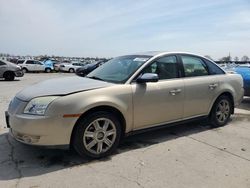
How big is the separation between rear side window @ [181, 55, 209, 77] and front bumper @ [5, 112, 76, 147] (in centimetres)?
248

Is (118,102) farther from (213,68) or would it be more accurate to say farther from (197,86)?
(213,68)

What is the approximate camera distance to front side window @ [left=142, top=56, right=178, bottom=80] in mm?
4715

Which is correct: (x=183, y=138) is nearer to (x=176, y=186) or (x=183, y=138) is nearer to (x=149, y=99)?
(x=149, y=99)

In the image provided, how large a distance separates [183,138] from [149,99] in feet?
3.74

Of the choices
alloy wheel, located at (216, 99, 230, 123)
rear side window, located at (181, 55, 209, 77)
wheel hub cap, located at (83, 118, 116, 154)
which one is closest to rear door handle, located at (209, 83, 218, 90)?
rear side window, located at (181, 55, 209, 77)

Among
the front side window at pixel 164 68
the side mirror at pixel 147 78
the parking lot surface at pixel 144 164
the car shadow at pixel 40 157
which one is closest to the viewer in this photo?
the parking lot surface at pixel 144 164

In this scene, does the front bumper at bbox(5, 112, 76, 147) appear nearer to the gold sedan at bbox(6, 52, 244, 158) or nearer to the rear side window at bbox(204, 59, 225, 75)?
the gold sedan at bbox(6, 52, 244, 158)

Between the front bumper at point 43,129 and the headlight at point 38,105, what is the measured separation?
0.23 feet

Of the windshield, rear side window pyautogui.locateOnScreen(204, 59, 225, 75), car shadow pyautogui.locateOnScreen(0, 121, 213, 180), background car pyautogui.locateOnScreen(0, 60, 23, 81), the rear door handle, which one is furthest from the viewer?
background car pyautogui.locateOnScreen(0, 60, 23, 81)

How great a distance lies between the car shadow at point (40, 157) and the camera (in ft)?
11.8

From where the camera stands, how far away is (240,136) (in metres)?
5.28

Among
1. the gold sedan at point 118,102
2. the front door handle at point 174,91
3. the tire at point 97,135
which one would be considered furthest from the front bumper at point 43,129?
the front door handle at point 174,91

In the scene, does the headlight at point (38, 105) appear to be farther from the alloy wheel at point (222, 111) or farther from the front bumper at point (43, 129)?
the alloy wheel at point (222, 111)

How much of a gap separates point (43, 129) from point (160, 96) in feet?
6.40
